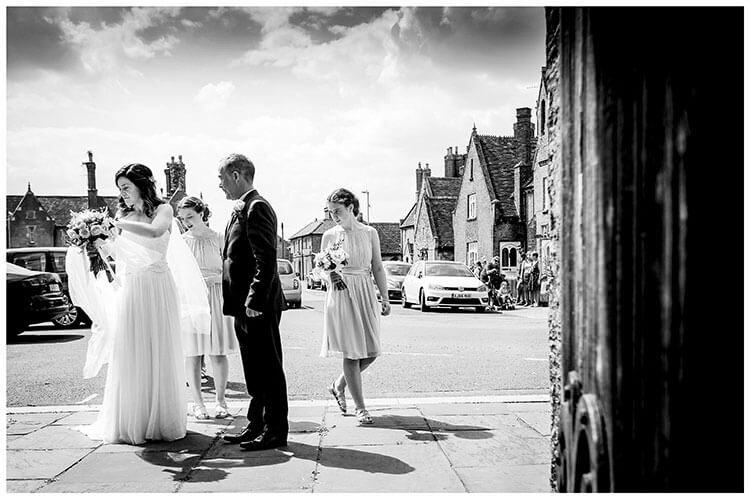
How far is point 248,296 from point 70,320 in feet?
36.2

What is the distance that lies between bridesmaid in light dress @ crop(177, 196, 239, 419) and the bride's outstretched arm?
97 cm

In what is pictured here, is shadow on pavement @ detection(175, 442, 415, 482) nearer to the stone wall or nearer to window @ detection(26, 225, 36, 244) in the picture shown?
the stone wall

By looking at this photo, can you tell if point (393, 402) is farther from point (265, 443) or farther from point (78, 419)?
point (78, 419)

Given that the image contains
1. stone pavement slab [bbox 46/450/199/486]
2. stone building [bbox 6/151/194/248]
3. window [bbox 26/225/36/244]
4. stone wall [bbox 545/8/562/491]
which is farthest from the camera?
window [bbox 26/225/36/244]

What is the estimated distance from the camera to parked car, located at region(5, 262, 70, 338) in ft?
36.1

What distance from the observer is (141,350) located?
14.6 ft

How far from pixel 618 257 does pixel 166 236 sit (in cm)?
377

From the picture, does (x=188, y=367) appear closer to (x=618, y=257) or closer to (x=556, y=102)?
(x=556, y=102)

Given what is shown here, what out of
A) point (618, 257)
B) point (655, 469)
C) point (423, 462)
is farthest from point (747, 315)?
point (423, 462)

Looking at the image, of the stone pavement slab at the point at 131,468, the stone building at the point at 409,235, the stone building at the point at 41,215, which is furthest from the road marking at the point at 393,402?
the stone building at the point at 41,215

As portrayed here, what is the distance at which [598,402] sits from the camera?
1.62 meters

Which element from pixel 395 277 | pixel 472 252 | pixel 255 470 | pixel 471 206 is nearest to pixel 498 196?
Result: pixel 471 206

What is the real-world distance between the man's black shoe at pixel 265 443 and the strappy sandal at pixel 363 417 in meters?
0.82

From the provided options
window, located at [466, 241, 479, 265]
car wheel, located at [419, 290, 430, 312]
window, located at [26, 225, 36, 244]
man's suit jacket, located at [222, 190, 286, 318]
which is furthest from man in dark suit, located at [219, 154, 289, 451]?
window, located at [26, 225, 36, 244]
